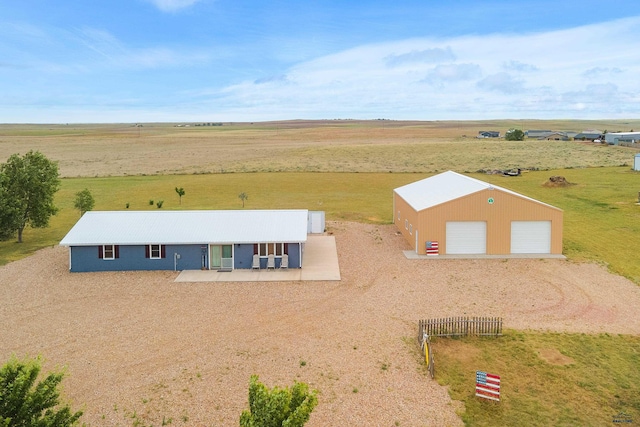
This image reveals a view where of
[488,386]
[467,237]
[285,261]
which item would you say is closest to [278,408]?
[488,386]

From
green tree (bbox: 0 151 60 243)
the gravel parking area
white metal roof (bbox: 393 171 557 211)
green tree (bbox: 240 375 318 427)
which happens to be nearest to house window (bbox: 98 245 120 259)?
the gravel parking area

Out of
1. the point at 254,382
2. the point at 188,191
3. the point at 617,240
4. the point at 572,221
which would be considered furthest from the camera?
the point at 188,191

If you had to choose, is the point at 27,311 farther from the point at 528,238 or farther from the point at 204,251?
the point at 528,238

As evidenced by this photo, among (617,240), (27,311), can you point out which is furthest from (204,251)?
(617,240)

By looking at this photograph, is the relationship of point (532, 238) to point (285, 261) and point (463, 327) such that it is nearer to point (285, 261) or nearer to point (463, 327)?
point (463, 327)

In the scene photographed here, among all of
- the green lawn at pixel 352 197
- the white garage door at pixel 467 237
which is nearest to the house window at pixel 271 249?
the white garage door at pixel 467 237

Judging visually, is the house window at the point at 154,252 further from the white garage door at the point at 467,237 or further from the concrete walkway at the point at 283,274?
the white garage door at the point at 467,237

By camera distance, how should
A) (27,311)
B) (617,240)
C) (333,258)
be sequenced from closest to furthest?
(27,311) < (333,258) < (617,240)
